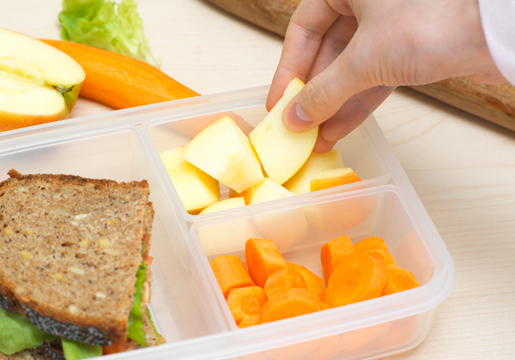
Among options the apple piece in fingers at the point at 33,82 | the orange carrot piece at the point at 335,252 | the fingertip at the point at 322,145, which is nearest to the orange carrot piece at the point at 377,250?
the orange carrot piece at the point at 335,252

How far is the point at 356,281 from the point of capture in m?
0.98

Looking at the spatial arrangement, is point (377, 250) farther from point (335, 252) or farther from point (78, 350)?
point (78, 350)

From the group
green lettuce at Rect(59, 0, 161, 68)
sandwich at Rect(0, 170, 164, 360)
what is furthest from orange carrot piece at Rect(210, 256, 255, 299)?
green lettuce at Rect(59, 0, 161, 68)

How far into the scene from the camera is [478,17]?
818 millimetres

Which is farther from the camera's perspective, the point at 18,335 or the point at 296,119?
the point at 296,119

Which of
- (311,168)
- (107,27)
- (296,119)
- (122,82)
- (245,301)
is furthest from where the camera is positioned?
(107,27)

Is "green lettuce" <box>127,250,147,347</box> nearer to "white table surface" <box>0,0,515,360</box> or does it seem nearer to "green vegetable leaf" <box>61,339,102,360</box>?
"green vegetable leaf" <box>61,339,102,360</box>

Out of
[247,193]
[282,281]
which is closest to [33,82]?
[247,193]

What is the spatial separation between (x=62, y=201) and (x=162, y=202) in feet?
0.70

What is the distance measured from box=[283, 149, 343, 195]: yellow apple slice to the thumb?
0.12 m

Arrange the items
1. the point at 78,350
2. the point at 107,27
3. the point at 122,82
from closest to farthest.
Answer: the point at 78,350
the point at 122,82
the point at 107,27

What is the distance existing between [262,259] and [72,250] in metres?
0.37

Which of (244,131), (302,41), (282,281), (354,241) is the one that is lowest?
(354,241)

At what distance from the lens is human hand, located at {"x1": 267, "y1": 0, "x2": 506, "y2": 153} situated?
2.79 ft
